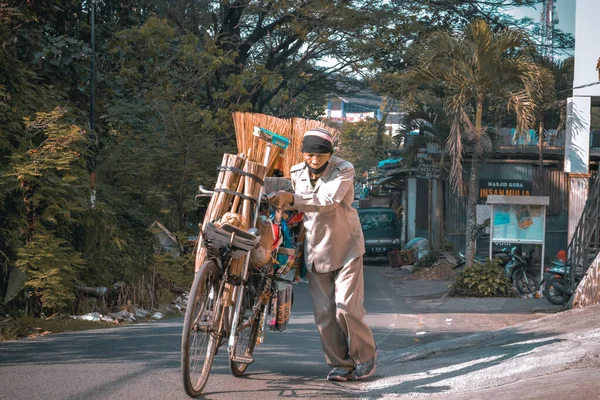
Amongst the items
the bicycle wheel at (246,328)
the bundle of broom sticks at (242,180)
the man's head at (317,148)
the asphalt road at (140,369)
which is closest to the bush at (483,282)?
the asphalt road at (140,369)

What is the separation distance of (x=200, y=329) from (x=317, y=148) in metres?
1.56

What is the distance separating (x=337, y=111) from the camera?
127875mm

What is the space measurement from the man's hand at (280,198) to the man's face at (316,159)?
0.52 m

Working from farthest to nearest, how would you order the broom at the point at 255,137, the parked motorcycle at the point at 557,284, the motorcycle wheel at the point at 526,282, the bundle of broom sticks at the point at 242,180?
the motorcycle wheel at the point at 526,282 < the parked motorcycle at the point at 557,284 < the broom at the point at 255,137 < the bundle of broom sticks at the point at 242,180

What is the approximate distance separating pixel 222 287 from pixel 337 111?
123 m

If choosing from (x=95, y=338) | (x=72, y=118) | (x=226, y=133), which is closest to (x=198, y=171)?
(x=226, y=133)

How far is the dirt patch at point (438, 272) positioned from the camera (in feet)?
73.2

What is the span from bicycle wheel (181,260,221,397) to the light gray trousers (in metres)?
0.96

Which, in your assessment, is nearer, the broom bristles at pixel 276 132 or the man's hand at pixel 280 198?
the man's hand at pixel 280 198

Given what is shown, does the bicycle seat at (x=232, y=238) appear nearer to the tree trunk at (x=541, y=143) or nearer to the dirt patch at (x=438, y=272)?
the dirt patch at (x=438, y=272)

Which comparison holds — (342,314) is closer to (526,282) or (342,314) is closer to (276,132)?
(276,132)

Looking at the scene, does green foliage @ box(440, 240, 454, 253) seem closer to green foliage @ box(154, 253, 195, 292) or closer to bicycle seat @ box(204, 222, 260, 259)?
green foliage @ box(154, 253, 195, 292)

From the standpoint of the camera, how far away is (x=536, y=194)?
2538cm

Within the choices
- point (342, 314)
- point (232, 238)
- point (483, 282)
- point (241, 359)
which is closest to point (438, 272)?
point (483, 282)
